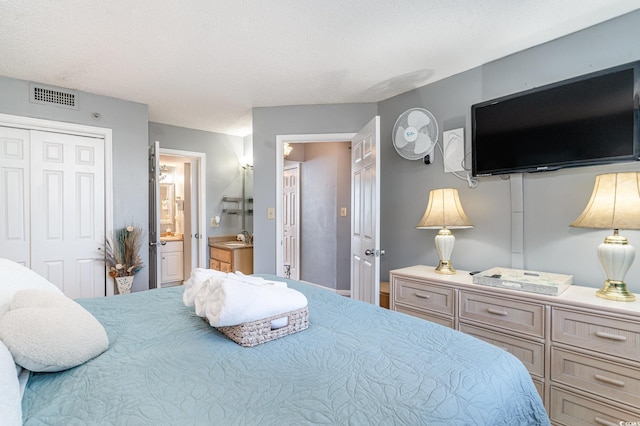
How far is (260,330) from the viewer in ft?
3.50

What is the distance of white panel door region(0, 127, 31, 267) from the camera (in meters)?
2.80

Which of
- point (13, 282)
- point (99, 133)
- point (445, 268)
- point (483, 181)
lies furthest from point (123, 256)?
point (483, 181)

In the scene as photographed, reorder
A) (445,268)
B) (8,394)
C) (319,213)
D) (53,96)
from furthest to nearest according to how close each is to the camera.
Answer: (319,213), (53,96), (445,268), (8,394)

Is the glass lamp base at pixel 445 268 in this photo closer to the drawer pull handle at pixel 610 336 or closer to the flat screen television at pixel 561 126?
the flat screen television at pixel 561 126

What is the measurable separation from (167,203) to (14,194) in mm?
2739

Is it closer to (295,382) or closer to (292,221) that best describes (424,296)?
(295,382)

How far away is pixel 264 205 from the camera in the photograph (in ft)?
11.6

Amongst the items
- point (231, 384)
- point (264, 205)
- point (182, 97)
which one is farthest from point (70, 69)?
point (231, 384)

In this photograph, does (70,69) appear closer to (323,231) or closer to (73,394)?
(73,394)

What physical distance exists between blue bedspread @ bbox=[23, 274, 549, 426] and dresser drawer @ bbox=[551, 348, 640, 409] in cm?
91

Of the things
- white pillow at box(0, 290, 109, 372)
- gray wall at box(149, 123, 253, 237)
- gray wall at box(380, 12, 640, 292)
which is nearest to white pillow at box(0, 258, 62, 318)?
white pillow at box(0, 290, 109, 372)

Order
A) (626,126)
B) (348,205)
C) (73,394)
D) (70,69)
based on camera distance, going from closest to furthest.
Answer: (73,394) < (626,126) < (70,69) < (348,205)

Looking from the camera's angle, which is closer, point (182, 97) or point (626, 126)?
point (626, 126)

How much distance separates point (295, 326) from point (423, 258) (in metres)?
2.05
